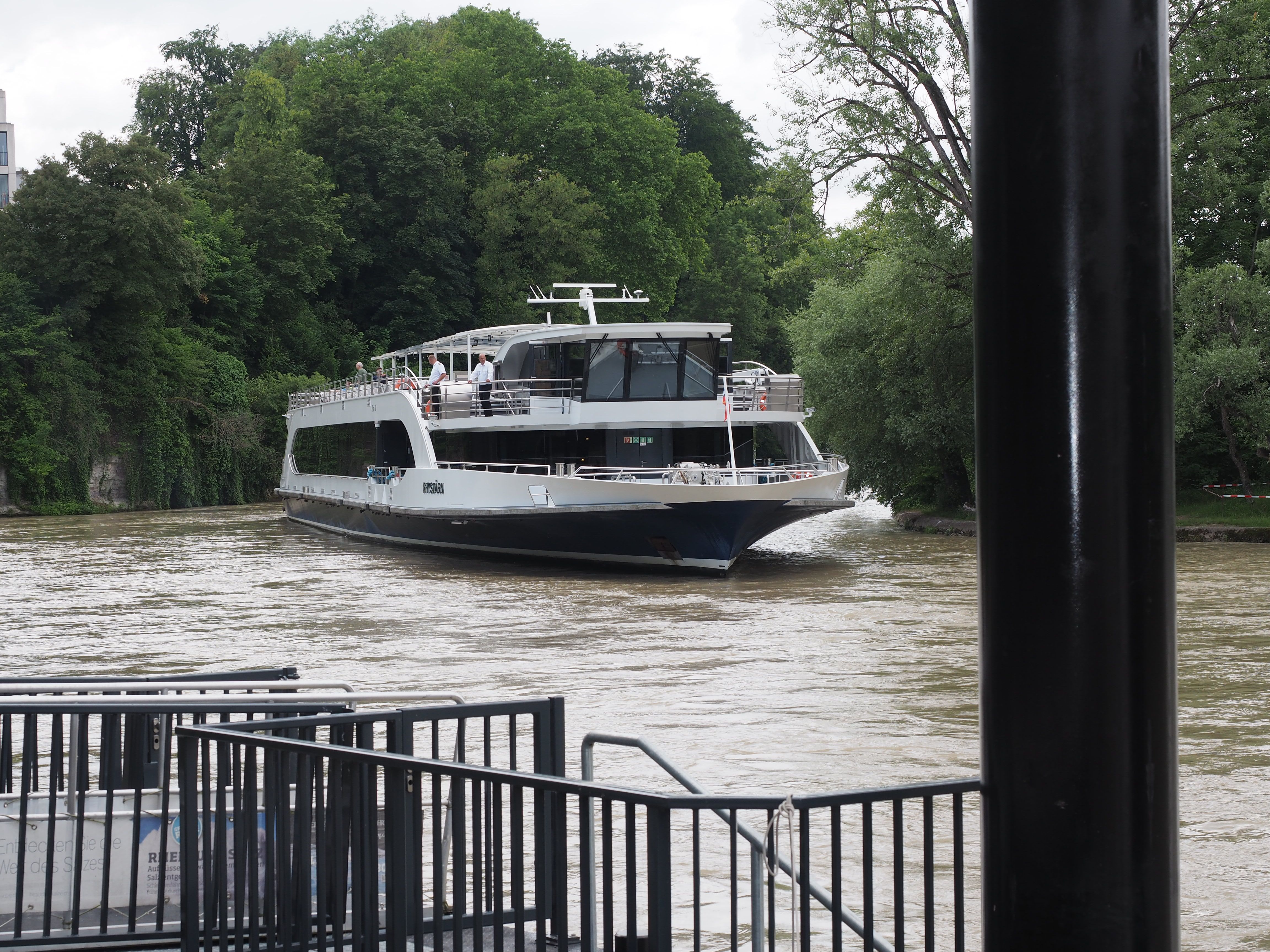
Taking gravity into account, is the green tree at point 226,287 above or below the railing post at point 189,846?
above

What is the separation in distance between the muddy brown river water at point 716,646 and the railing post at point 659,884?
3350 millimetres

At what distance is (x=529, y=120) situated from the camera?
65250mm

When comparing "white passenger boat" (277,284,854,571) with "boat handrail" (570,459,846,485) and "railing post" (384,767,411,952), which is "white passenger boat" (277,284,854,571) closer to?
"boat handrail" (570,459,846,485)

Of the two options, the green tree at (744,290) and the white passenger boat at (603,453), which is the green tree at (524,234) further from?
the white passenger boat at (603,453)

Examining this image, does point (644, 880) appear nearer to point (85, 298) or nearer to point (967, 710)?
point (967, 710)

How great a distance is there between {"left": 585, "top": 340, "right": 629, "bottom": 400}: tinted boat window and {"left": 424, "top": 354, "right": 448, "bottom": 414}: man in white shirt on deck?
11.5 ft

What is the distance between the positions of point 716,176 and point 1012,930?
8225cm

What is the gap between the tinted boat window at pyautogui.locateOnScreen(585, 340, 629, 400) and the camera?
2486 centimetres

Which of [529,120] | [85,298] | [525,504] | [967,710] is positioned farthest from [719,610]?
[529,120]

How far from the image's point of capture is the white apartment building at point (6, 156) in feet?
313

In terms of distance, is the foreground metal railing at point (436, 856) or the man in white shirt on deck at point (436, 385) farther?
the man in white shirt on deck at point (436, 385)

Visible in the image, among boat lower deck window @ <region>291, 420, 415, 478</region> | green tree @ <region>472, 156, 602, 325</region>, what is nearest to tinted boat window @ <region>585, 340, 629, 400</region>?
boat lower deck window @ <region>291, 420, 415, 478</region>

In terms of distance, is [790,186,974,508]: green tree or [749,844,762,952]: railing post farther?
[790,186,974,508]: green tree

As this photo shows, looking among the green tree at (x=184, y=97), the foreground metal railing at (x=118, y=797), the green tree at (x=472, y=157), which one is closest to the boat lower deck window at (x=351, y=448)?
the foreground metal railing at (x=118, y=797)
